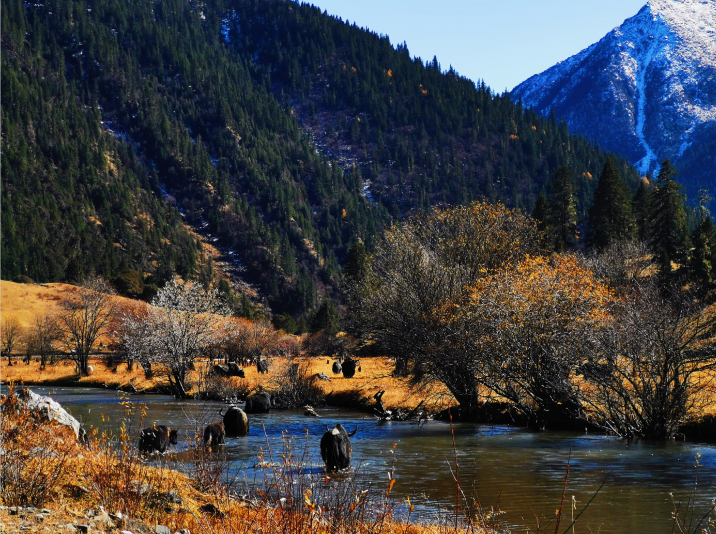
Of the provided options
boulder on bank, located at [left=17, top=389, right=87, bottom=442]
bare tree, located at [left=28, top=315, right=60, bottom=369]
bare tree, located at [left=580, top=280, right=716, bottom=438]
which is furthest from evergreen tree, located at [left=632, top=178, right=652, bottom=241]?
boulder on bank, located at [left=17, top=389, right=87, bottom=442]

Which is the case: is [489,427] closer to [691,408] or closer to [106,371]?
[691,408]

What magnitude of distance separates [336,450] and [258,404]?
813 inches

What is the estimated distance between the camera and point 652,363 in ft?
82.6

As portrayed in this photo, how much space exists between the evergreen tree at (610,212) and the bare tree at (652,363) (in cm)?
6527

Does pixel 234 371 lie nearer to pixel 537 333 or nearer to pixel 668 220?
pixel 537 333

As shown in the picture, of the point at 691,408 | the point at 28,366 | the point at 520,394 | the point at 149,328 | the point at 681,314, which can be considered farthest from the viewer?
the point at 28,366

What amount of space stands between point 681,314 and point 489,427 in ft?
36.2

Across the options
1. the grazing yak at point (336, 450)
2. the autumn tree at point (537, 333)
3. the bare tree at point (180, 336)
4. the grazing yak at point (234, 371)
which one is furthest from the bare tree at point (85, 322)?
the grazing yak at point (336, 450)

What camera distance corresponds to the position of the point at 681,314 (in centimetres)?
2481

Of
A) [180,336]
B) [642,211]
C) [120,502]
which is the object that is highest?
[642,211]

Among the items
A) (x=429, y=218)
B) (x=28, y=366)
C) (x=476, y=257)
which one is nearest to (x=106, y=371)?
(x=28, y=366)

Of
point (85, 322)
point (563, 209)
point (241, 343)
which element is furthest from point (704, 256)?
point (85, 322)

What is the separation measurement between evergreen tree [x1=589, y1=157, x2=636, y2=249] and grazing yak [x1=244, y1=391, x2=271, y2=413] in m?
61.3

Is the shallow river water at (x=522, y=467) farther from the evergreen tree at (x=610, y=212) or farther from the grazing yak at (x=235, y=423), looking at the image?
the evergreen tree at (x=610, y=212)
